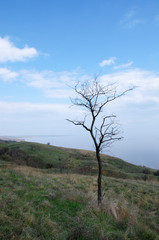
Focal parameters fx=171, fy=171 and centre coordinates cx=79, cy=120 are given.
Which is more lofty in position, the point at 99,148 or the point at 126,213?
the point at 99,148

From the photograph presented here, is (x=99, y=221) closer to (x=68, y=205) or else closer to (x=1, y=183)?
(x=68, y=205)

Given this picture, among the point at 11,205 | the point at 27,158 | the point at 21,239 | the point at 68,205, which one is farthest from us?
the point at 27,158

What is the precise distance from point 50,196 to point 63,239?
3.07 metres

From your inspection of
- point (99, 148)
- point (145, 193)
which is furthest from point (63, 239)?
point (145, 193)

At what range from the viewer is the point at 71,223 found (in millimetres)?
4520

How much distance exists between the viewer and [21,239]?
131 inches

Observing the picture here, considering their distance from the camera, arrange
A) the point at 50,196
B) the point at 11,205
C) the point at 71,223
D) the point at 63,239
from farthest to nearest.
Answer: the point at 50,196 < the point at 11,205 < the point at 71,223 < the point at 63,239

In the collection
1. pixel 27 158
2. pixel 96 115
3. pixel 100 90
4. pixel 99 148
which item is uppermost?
pixel 100 90

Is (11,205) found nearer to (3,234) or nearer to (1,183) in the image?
(3,234)

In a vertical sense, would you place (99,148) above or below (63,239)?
above

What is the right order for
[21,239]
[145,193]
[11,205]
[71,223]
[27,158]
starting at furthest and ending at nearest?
[27,158] < [145,193] < [11,205] < [71,223] < [21,239]

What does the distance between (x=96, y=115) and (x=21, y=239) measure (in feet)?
15.4

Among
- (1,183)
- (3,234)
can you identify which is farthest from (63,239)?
(1,183)

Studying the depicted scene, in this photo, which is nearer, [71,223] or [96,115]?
[71,223]
